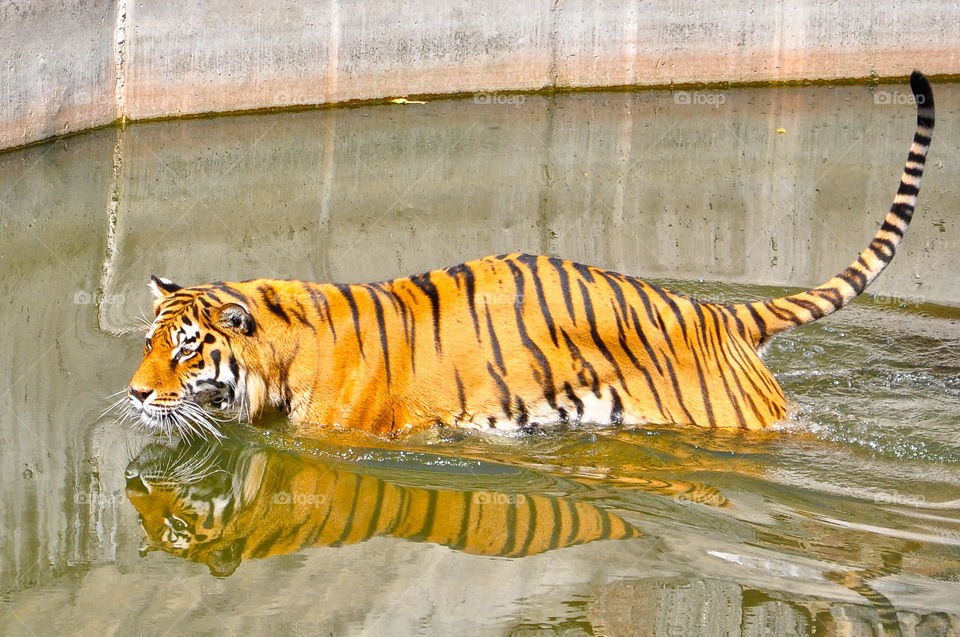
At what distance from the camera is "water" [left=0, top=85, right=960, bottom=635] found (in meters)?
4.01

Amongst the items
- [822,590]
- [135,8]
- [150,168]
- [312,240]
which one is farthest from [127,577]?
[135,8]

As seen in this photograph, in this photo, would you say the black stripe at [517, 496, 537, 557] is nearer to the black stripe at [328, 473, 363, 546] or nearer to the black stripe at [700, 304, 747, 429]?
the black stripe at [328, 473, 363, 546]

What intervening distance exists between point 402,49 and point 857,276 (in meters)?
7.73

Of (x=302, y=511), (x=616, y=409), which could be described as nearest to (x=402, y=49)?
(x=616, y=409)

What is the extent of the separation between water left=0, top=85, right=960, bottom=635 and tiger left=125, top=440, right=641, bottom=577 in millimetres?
13

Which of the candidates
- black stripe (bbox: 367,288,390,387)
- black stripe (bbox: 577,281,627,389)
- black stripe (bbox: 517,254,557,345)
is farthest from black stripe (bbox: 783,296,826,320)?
black stripe (bbox: 367,288,390,387)

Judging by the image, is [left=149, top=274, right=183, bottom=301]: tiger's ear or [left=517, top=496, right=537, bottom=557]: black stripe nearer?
[left=517, top=496, right=537, bottom=557]: black stripe

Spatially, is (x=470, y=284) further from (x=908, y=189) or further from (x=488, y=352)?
(x=908, y=189)

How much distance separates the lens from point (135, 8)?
430 inches

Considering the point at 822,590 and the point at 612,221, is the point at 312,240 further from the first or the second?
the point at 822,590

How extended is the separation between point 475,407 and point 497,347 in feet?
0.88

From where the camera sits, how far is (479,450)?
513 centimetres

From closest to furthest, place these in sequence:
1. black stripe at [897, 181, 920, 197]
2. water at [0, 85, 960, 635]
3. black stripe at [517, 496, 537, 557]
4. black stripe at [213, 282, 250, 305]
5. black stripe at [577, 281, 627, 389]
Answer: water at [0, 85, 960, 635], black stripe at [517, 496, 537, 557], black stripe at [213, 282, 250, 305], black stripe at [577, 281, 627, 389], black stripe at [897, 181, 920, 197]

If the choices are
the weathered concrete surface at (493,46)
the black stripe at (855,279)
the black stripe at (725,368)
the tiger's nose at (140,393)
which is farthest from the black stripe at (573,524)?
the weathered concrete surface at (493,46)
